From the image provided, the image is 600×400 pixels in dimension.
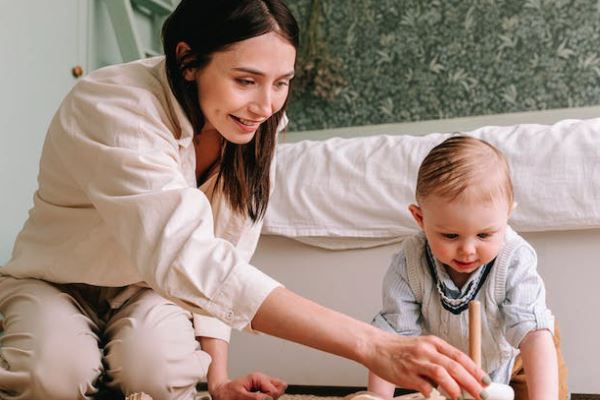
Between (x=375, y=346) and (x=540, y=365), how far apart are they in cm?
37

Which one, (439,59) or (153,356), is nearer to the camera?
(153,356)

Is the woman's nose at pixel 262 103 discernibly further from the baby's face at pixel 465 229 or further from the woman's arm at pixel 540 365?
A: the woman's arm at pixel 540 365

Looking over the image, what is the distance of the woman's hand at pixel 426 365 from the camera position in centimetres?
60

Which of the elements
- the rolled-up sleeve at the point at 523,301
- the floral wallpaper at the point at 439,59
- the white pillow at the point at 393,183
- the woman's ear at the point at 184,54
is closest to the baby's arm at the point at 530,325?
the rolled-up sleeve at the point at 523,301

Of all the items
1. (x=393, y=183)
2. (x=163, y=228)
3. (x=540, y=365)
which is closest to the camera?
(x=163, y=228)

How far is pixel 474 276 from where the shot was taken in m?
1.05

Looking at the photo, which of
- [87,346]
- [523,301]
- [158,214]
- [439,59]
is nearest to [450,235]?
[523,301]

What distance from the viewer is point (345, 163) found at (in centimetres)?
154

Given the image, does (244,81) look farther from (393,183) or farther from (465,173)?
(393,183)

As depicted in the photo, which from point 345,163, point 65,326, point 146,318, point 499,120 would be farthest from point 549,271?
point 499,120

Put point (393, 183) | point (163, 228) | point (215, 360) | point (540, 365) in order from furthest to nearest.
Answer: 1. point (393, 183)
2. point (215, 360)
3. point (540, 365)
4. point (163, 228)

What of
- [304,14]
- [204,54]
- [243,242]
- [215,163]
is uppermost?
[304,14]

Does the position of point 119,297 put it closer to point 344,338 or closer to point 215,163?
point 215,163

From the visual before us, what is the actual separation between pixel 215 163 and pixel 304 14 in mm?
1601
